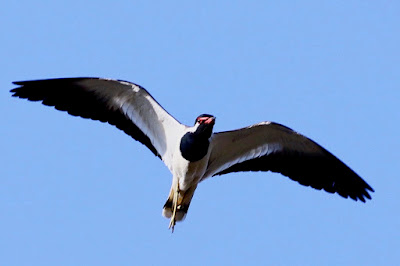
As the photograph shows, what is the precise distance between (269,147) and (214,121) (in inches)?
56.3

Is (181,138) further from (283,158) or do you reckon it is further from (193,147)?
(283,158)

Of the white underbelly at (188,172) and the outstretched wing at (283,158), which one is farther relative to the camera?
the outstretched wing at (283,158)

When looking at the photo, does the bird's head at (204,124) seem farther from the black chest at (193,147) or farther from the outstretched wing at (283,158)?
the outstretched wing at (283,158)

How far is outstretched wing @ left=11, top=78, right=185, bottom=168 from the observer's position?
14164 millimetres

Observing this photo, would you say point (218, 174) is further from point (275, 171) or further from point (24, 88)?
point (24, 88)

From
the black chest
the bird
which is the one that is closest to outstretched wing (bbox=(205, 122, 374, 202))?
the bird

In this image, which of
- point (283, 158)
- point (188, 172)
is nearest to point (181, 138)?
point (188, 172)

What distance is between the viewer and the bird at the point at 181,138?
14047 mm

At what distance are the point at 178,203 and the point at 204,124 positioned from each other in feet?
4.93

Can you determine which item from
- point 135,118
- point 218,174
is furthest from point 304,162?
point 135,118

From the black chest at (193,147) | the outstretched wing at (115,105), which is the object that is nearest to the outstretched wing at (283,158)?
the black chest at (193,147)

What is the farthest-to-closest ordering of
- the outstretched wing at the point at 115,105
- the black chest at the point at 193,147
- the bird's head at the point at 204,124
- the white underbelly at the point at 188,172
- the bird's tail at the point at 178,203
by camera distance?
the bird's tail at the point at 178,203 < the outstretched wing at the point at 115,105 < the white underbelly at the point at 188,172 < the black chest at the point at 193,147 < the bird's head at the point at 204,124

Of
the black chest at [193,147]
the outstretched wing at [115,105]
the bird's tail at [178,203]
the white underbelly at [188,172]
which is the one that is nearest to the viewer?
the black chest at [193,147]

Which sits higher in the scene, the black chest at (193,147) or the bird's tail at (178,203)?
the black chest at (193,147)
